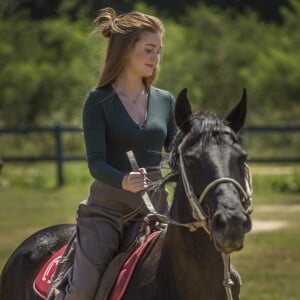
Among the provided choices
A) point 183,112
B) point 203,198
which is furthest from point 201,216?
point 183,112

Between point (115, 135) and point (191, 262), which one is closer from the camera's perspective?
point (191, 262)

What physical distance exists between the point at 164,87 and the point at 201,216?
25.8m

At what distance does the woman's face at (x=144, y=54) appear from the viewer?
16.1ft

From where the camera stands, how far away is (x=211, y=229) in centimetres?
381

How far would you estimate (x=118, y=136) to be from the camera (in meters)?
4.76

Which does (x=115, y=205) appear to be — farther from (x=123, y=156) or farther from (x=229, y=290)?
(x=229, y=290)

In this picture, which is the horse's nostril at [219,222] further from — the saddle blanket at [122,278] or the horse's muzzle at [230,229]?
the saddle blanket at [122,278]

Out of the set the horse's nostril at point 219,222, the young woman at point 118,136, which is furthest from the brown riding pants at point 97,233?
the horse's nostril at point 219,222

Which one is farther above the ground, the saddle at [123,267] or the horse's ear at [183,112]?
the horse's ear at [183,112]

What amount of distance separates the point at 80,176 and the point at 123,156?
18.1 m

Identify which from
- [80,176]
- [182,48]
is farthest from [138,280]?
[182,48]

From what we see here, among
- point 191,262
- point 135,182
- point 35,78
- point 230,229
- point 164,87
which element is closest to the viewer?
point 230,229

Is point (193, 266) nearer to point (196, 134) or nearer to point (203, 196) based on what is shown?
point (203, 196)

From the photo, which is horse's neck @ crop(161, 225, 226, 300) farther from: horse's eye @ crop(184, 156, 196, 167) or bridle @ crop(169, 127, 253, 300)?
horse's eye @ crop(184, 156, 196, 167)
